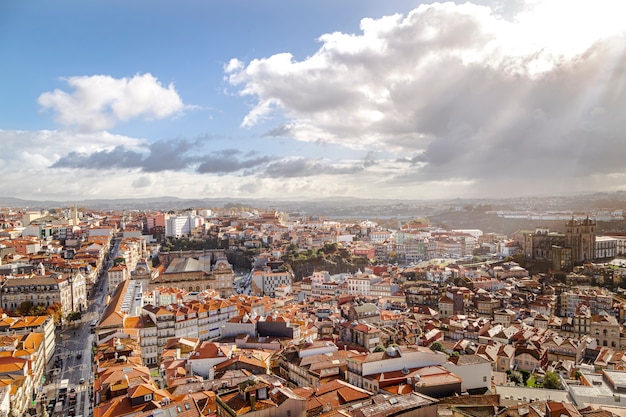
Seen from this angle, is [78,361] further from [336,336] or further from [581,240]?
[581,240]

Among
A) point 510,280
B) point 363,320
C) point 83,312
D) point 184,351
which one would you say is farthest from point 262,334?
point 510,280

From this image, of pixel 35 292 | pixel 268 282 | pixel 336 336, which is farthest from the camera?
pixel 268 282

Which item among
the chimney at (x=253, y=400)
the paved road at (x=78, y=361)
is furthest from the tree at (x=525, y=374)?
the paved road at (x=78, y=361)

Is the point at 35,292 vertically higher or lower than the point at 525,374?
higher

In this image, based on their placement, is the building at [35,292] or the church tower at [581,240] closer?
the building at [35,292]

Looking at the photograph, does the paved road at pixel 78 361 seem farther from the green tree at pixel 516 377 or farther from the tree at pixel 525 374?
the tree at pixel 525 374

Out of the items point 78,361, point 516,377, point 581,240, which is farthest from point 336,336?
point 581,240

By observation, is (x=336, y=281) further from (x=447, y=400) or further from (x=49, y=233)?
(x=49, y=233)

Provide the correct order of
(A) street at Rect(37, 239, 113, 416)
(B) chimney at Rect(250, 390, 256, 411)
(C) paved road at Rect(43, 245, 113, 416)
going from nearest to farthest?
(B) chimney at Rect(250, 390, 256, 411)
(A) street at Rect(37, 239, 113, 416)
(C) paved road at Rect(43, 245, 113, 416)

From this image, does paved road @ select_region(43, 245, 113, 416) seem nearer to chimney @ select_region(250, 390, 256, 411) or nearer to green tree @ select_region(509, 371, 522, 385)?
chimney @ select_region(250, 390, 256, 411)

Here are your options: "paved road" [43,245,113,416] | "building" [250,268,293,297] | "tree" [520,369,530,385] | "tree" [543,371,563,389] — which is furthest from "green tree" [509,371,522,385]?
"building" [250,268,293,297]

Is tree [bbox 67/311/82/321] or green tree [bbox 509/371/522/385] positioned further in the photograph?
tree [bbox 67/311/82/321]
